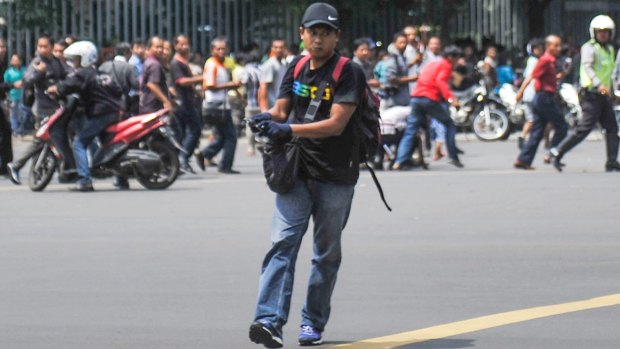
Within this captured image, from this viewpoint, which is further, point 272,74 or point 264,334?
point 272,74

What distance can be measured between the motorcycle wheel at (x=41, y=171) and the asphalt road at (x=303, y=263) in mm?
158

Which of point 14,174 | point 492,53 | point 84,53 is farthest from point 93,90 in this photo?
point 492,53

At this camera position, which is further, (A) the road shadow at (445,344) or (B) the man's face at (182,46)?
(B) the man's face at (182,46)

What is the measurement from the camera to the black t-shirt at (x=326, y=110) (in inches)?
314

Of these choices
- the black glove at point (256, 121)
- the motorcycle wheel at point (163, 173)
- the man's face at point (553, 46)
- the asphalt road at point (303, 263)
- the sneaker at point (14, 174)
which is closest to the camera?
the black glove at point (256, 121)

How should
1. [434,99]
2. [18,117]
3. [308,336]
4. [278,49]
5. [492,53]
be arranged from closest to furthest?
[308,336] → [434,99] → [278,49] → [18,117] → [492,53]

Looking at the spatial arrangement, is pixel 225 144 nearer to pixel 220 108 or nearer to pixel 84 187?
pixel 220 108

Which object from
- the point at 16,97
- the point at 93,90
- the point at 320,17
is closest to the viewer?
the point at 320,17

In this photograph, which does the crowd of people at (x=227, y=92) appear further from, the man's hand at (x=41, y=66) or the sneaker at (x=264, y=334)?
the sneaker at (x=264, y=334)

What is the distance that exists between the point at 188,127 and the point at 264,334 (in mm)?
13577

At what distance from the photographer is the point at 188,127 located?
21219 mm

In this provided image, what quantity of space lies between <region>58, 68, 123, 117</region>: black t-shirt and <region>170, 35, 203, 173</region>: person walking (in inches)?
104

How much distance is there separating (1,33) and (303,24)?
80.1 ft

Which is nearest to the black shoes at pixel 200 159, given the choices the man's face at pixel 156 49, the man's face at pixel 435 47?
the man's face at pixel 156 49
